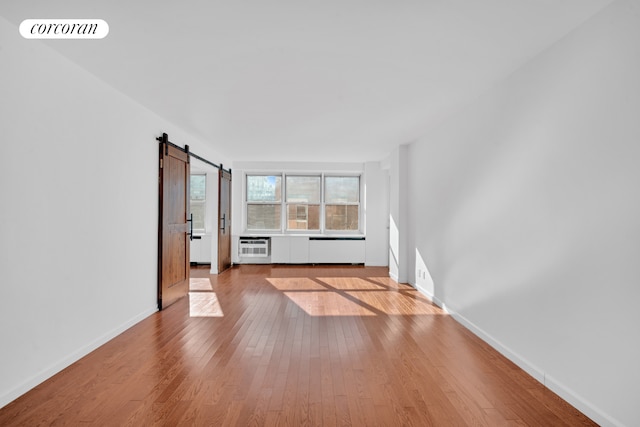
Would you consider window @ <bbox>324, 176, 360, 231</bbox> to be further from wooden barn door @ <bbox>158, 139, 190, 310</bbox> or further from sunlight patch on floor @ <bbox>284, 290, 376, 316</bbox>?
wooden barn door @ <bbox>158, 139, 190, 310</bbox>

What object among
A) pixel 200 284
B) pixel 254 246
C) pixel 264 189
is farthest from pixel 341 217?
pixel 200 284

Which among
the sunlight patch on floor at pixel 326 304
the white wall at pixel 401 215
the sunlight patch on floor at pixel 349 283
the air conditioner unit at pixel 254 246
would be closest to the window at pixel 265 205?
the air conditioner unit at pixel 254 246

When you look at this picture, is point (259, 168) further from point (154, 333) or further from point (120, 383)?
point (120, 383)

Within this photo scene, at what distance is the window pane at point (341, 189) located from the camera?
905 cm

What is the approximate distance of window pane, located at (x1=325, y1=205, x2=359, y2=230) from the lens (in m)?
9.04

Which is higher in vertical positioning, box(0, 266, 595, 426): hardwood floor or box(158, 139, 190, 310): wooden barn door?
box(158, 139, 190, 310): wooden barn door

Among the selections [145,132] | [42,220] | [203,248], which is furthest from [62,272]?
[203,248]

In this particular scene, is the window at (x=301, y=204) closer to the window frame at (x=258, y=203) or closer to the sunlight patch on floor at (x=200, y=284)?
the window frame at (x=258, y=203)

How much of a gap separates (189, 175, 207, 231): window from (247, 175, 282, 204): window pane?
43.6 inches

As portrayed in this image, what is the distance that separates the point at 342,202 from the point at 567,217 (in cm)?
670

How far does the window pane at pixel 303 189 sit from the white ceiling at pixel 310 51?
4458mm

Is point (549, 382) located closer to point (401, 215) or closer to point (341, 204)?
point (401, 215)

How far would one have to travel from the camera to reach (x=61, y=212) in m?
2.87

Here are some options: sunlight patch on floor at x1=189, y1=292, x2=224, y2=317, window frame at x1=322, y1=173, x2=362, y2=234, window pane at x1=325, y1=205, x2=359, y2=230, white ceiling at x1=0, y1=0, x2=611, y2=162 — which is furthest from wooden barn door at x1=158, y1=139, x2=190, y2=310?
window pane at x1=325, y1=205, x2=359, y2=230
